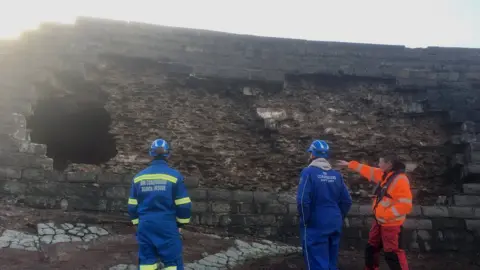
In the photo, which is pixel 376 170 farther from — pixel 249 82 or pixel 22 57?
pixel 22 57

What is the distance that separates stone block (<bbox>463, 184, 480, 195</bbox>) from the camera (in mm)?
7461

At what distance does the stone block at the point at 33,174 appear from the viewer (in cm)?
655

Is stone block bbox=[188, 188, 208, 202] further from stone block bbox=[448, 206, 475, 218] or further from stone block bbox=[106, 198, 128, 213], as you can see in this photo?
stone block bbox=[448, 206, 475, 218]

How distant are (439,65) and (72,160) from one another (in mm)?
6884

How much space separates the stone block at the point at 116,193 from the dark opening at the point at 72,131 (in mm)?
776

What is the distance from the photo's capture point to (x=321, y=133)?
799 cm

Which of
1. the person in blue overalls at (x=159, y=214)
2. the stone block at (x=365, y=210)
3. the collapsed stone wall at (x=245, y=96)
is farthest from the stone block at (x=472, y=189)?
the person in blue overalls at (x=159, y=214)

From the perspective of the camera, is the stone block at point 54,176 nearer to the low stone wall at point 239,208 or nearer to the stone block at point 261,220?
the low stone wall at point 239,208

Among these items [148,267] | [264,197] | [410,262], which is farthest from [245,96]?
[148,267]

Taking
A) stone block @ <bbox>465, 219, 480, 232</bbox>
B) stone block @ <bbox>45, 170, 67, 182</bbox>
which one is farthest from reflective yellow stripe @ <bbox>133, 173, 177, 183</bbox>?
stone block @ <bbox>465, 219, 480, 232</bbox>

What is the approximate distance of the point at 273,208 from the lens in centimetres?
695

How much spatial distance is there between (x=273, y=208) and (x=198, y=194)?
1165 millimetres

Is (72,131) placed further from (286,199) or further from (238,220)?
(286,199)

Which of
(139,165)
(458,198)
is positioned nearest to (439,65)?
(458,198)
